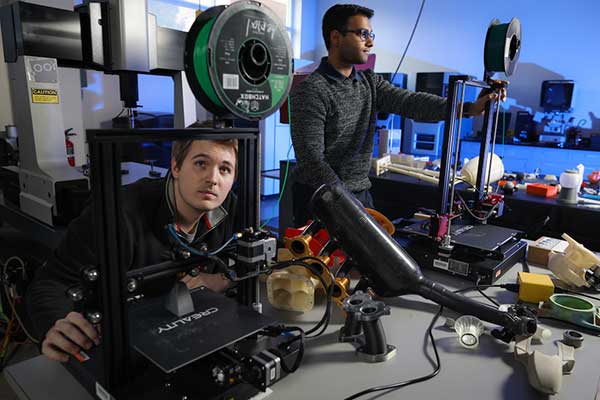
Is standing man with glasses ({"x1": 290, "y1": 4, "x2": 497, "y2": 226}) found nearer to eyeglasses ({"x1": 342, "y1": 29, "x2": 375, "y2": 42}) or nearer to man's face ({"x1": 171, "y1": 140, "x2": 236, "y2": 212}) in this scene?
eyeglasses ({"x1": 342, "y1": 29, "x2": 375, "y2": 42})

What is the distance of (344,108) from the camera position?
1673mm

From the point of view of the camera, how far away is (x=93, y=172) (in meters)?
0.56

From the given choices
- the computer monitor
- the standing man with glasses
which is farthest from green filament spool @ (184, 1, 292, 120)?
the computer monitor

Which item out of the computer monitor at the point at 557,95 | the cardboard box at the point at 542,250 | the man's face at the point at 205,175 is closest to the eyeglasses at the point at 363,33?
the cardboard box at the point at 542,250

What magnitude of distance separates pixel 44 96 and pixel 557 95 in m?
4.75

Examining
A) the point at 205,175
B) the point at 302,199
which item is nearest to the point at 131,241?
the point at 205,175

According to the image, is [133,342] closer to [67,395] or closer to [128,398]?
[128,398]

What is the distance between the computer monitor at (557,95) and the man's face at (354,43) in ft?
12.3

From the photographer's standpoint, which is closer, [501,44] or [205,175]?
[205,175]

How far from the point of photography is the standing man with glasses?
1.59 meters

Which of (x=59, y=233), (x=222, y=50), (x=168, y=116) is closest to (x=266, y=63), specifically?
(x=222, y=50)

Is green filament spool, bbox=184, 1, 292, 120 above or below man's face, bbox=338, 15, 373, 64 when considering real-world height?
below

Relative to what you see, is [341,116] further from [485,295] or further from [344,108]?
[485,295]

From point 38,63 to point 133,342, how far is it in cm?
102
